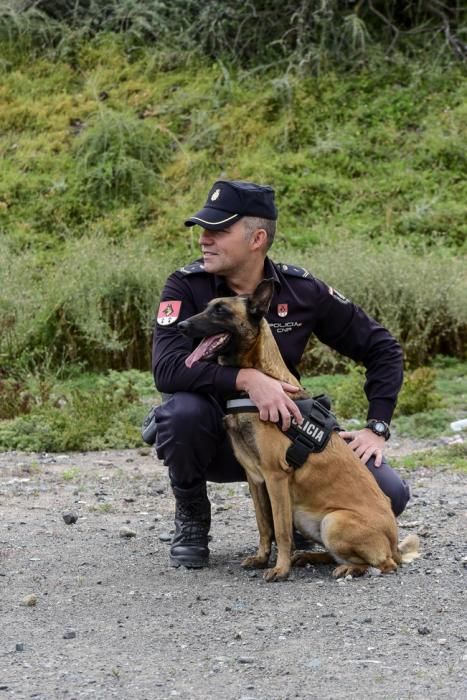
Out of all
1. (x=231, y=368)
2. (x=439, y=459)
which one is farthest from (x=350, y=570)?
(x=439, y=459)

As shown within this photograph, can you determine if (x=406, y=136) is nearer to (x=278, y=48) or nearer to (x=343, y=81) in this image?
(x=343, y=81)

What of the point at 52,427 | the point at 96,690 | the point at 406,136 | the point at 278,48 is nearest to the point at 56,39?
the point at 278,48

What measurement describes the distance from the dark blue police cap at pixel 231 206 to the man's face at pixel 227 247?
1.5 inches

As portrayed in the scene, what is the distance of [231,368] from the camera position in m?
4.89

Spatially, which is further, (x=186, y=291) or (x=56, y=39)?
→ (x=56, y=39)

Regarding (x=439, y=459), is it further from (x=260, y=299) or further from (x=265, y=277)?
(x=260, y=299)

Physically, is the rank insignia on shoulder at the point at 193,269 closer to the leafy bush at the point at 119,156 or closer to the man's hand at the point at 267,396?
the man's hand at the point at 267,396

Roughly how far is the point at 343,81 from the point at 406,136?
1424mm

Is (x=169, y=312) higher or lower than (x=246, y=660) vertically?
higher

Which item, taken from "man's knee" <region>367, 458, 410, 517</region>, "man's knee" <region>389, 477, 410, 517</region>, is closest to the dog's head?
"man's knee" <region>367, 458, 410, 517</region>

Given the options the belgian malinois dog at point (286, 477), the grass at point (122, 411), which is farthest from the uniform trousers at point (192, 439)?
the grass at point (122, 411)

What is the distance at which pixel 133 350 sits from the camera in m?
11.1

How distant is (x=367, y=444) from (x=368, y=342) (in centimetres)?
48

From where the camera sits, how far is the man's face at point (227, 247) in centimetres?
504
